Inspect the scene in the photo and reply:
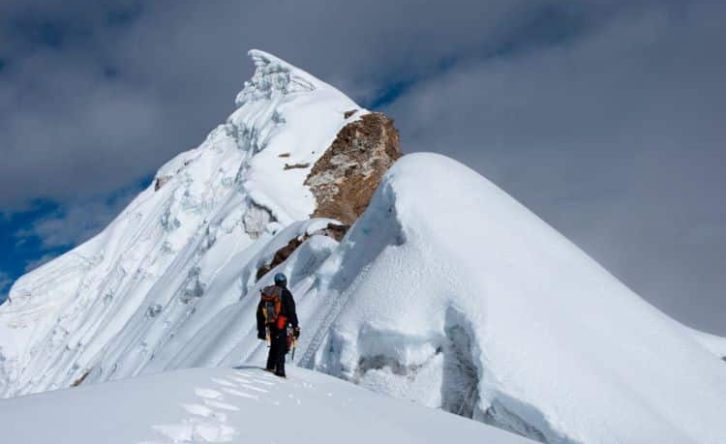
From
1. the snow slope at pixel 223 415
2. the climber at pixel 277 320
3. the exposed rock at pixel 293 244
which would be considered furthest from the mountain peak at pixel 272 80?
the snow slope at pixel 223 415

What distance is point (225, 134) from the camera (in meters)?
58.0

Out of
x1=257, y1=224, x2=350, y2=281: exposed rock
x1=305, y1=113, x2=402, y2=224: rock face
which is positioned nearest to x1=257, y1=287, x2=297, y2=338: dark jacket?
x1=257, y1=224, x2=350, y2=281: exposed rock

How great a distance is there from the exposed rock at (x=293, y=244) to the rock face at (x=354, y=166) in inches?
A: 482

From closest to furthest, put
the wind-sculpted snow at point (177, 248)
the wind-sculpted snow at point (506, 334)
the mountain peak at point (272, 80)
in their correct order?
the wind-sculpted snow at point (506, 334), the wind-sculpted snow at point (177, 248), the mountain peak at point (272, 80)

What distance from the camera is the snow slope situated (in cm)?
548

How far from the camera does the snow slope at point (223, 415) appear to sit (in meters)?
5.48

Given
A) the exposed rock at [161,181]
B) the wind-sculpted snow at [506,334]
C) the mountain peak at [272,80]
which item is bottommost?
the wind-sculpted snow at [506,334]

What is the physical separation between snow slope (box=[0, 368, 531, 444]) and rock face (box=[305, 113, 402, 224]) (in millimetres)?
28727

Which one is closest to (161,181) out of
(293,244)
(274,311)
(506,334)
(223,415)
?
(293,244)

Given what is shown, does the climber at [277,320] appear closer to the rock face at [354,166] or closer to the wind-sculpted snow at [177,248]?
the wind-sculpted snow at [177,248]

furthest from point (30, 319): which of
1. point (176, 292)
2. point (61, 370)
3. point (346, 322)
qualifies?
point (346, 322)

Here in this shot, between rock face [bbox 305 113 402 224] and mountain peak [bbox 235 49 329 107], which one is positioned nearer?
rock face [bbox 305 113 402 224]

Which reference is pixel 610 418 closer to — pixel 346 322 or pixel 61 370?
pixel 346 322

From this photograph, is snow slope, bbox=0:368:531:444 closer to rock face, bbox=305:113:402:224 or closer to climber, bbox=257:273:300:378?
climber, bbox=257:273:300:378
